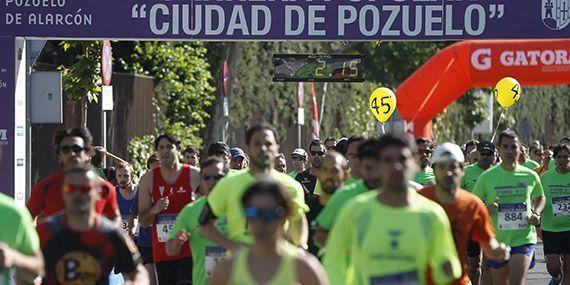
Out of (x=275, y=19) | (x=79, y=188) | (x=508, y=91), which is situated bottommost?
(x=79, y=188)

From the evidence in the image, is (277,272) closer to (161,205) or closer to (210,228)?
(210,228)

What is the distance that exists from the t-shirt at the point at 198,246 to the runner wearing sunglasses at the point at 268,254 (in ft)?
12.1

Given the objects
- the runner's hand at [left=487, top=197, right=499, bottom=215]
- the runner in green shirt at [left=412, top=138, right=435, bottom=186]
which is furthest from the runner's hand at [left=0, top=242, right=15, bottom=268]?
the runner in green shirt at [left=412, top=138, right=435, bottom=186]

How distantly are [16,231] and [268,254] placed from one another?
5.52 ft

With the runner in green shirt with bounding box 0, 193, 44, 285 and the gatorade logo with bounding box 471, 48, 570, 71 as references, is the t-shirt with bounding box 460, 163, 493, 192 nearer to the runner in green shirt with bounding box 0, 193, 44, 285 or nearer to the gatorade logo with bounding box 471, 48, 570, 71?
the gatorade logo with bounding box 471, 48, 570, 71

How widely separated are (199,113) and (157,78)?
1.38 meters

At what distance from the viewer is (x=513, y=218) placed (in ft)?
46.0

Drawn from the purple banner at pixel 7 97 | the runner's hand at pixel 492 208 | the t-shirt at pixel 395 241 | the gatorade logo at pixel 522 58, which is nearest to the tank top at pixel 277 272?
the t-shirt at pixel 395 241

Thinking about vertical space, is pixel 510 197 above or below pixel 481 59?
below

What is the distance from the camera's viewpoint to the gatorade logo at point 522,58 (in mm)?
22594

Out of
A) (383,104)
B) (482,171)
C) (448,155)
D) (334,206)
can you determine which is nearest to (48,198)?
(334,206)

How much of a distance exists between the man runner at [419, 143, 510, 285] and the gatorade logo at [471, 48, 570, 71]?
42.2 ft

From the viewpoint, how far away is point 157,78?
95.3 ft

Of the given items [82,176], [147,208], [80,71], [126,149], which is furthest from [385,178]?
[126,149]
